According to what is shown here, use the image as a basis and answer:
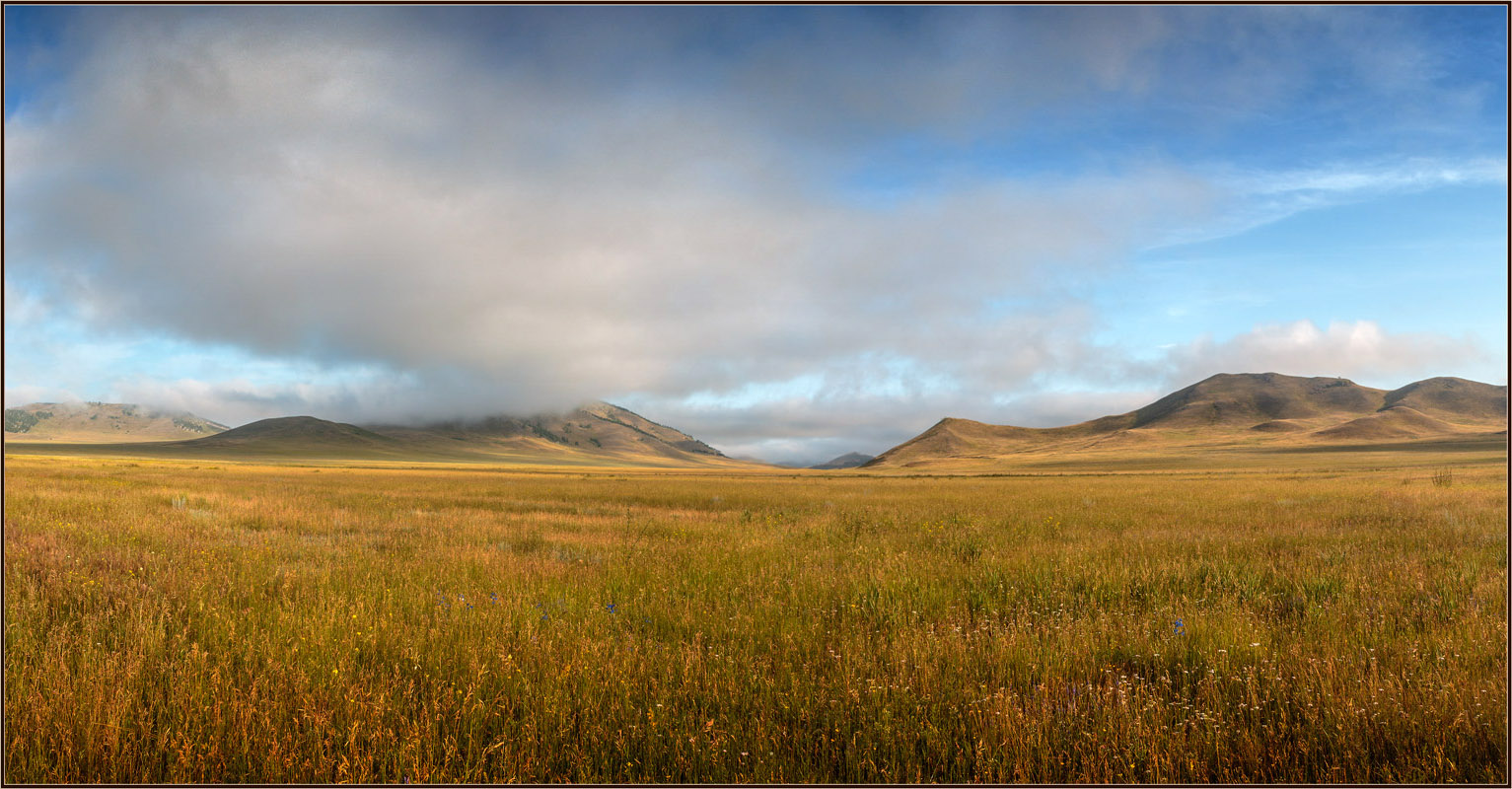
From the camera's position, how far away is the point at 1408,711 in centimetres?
389

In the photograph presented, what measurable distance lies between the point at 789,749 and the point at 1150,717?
234cm

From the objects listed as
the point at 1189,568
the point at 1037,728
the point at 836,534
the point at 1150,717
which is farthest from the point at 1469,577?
the point at 836,534

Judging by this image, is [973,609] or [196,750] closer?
[196,750]

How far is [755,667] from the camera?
4.94 meters

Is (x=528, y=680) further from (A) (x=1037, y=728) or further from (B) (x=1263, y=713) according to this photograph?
(B) (x=1263, y=713)

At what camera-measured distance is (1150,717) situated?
396 cm

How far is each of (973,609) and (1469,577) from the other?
653cm

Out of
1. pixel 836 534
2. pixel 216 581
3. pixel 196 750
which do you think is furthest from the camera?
pixel 836 534

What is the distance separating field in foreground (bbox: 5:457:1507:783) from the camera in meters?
3.65

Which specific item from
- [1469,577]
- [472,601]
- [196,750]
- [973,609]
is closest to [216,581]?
[472,601]

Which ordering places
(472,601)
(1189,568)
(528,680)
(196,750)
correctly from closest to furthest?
1. (196,750)
2. (528,680)
3. (472,601)
4. (1189,568)

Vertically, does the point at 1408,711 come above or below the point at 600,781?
above

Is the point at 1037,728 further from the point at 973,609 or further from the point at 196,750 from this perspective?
the point at 196,750

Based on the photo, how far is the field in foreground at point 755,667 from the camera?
3.65m
